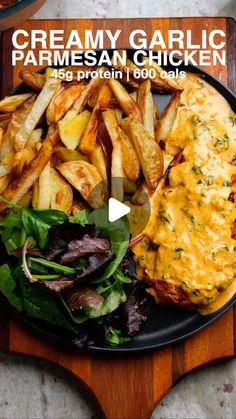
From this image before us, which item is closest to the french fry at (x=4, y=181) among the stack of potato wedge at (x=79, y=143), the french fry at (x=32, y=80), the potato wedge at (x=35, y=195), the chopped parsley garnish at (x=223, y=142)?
the stack of potato wedge at (x=79, y=143)

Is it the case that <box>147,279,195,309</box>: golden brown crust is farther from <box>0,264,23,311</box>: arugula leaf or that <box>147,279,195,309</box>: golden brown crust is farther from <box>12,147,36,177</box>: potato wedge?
<box>12,147,36,177</box>: potato wedge

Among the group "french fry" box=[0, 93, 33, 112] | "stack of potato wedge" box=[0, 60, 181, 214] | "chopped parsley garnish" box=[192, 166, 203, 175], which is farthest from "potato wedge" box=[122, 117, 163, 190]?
"french fry" box=[0, 93, 33, 112]

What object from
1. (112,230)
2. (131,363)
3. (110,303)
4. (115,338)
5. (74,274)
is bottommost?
(131,363)

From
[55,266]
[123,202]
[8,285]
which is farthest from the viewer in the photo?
[123,202]

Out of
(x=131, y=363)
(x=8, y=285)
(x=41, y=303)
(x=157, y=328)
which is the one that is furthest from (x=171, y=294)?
(x=8, y=285)

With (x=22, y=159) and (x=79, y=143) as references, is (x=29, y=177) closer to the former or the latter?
(x=22, y=159)

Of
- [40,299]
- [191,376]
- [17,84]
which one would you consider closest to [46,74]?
[17,84]
